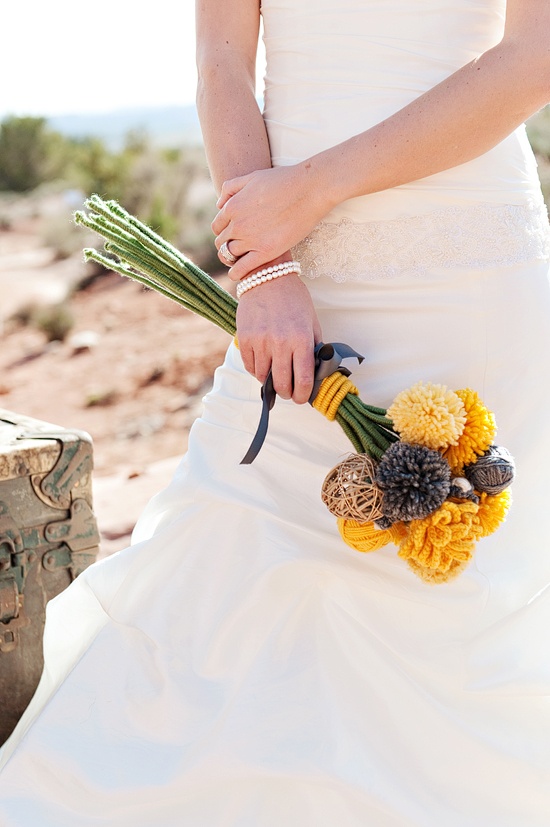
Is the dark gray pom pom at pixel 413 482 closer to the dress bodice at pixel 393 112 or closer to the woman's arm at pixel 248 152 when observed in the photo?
the woman's arm at pixel 248 152

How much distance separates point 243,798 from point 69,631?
539 millimetres

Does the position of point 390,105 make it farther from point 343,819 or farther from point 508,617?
point 343,819

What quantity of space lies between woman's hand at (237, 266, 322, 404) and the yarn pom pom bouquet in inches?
1.0

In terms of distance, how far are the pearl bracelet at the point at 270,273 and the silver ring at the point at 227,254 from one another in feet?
0.18

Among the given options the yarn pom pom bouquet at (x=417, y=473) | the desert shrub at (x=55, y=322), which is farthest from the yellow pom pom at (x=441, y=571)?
the desert shrub at (x=55, y=322)

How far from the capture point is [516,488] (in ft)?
5.46

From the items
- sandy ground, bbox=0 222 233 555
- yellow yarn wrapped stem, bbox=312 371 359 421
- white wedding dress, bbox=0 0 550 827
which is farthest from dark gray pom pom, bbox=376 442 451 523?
sandy ground, bbox=0 222 233 555

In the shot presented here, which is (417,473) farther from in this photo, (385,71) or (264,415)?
(385,71)

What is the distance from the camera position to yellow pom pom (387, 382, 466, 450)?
1369 mm

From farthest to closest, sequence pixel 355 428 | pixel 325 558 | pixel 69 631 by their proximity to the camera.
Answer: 1. pixel 69 631
2. pixel 325 558
3. pixel 355 428

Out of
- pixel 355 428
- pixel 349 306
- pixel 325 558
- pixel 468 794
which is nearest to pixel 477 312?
pixel 349 306

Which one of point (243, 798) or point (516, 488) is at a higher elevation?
point (516, 488)

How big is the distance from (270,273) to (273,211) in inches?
3.9

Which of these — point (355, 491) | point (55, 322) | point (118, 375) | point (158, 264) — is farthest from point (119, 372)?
point (355, 491)
